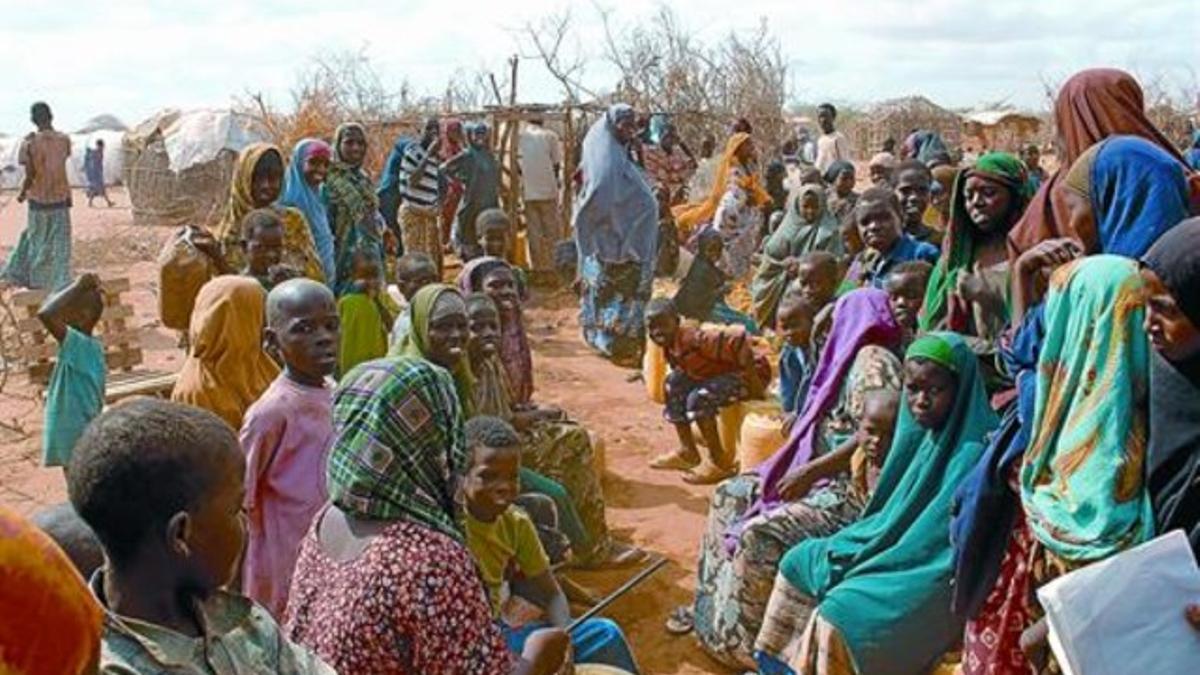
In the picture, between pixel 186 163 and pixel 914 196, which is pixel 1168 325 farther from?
pixel 186 163

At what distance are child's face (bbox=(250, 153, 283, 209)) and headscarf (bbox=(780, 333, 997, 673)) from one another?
12.6ft

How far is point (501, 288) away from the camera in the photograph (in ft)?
18.4

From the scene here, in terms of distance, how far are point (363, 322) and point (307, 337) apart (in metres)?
2.37

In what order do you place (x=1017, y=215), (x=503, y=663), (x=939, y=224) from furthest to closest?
(x=939, y=224), (x=1017, y=215), (x=503, y=663)

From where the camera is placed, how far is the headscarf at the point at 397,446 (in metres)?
2.30

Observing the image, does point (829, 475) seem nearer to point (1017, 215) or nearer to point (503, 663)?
point (1017, 215)

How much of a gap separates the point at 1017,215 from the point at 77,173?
1236 inches

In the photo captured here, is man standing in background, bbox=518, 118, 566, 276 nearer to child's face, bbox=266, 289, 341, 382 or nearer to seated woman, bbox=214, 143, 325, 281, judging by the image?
seated woman, bbox=214, 143, 325, 281

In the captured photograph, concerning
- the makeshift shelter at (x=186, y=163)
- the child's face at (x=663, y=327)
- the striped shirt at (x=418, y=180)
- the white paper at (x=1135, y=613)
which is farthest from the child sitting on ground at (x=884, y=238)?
the makeshift shelter at (x=186, y=163)

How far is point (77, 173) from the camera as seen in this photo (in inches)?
1230

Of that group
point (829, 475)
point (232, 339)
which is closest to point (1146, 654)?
point (829, 475)

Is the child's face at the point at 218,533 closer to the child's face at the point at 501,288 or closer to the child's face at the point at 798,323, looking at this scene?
the child's face at the point at 501,288

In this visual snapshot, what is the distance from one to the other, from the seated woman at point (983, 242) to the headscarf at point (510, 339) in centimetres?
223

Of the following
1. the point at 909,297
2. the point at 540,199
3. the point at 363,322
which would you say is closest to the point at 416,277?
the point at 363,322
